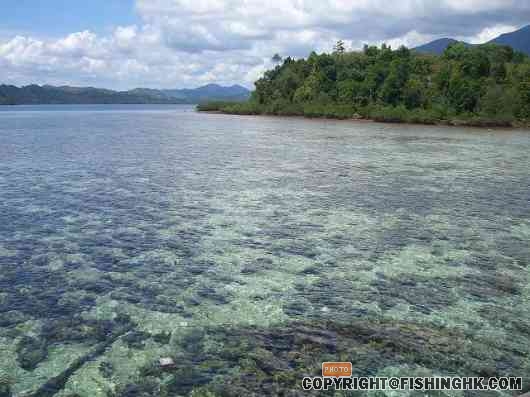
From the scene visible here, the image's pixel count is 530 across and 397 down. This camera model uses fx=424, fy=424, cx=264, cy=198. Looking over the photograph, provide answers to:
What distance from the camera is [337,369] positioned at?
377 inches

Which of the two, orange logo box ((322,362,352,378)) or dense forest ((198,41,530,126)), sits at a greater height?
dense forest ((198,41,530,126))

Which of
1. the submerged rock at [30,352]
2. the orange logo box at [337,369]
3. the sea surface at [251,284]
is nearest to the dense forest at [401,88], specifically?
the sea surface at [251,284]

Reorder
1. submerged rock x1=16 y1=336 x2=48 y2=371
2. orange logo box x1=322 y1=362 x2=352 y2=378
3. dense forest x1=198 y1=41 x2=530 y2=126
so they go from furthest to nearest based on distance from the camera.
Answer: dense forest x1=198 y1=41 x2=530 y2=126 < submerged rock x1=16 y1=336 x2=48 y2=371 < orange logo box x1=322 y1=362 x2=352 y2=378

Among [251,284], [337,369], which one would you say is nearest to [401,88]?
[251,284]

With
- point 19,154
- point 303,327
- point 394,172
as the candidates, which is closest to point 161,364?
point 303,327

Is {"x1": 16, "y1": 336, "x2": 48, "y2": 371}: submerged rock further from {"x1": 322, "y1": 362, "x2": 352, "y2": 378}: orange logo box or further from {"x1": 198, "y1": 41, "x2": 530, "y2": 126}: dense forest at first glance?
{"x1": 198, "y1": 41, "x2": 530, "y2": 126}: dense forest

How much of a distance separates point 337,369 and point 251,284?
515cm

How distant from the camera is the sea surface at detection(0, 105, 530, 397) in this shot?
9.69 metres

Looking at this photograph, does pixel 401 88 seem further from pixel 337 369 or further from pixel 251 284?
pixel 337 369

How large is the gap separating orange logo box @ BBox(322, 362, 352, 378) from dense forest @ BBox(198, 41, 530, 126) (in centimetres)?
11425

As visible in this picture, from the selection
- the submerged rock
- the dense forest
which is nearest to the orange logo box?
the submerged rock

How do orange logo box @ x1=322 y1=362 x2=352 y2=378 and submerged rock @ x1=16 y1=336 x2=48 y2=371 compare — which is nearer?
orange logo box @ x1=322 y1=362 x2=352 y2=378

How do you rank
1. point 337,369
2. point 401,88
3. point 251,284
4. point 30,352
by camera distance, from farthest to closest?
point 401,88 → point 251,284 → point 30,352 → point 337,369

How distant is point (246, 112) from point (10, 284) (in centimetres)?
15880
